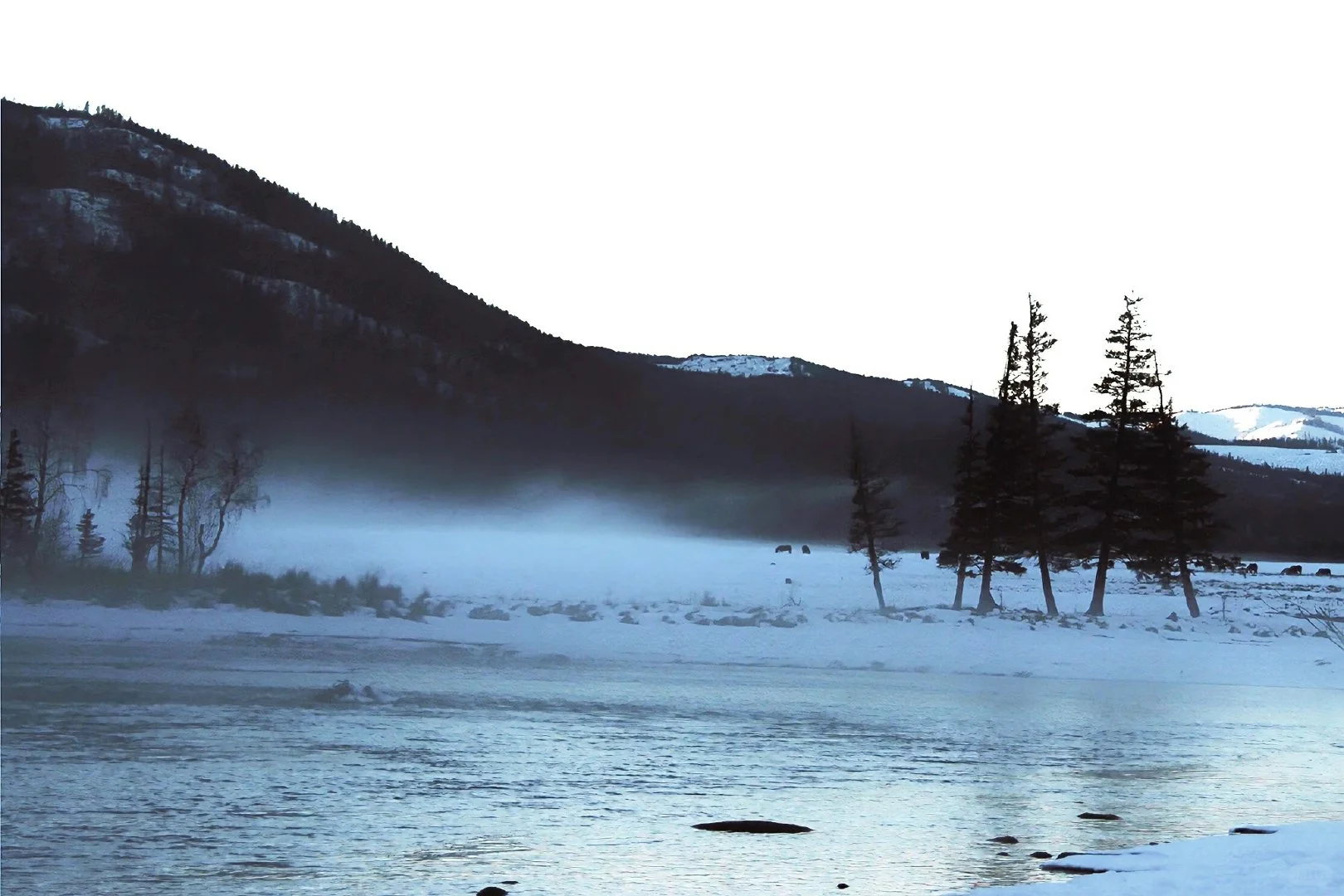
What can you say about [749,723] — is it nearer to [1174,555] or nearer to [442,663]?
[442,663]

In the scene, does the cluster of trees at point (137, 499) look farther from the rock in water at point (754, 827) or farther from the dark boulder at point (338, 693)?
the rock in water at point (754, 827)

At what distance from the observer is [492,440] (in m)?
128

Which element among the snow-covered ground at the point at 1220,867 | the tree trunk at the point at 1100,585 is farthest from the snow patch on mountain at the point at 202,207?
the snow-covered ground at the point at 1220,867

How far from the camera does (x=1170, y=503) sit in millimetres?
53750

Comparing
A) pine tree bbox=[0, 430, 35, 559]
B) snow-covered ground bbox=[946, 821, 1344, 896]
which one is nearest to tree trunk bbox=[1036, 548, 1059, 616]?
pine tree bbox=[0, 430, 35, 559]

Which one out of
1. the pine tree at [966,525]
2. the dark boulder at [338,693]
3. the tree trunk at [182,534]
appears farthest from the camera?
the tree trunk at [182,534]

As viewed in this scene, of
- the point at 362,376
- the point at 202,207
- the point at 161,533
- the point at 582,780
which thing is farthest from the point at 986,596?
the point at 202,207

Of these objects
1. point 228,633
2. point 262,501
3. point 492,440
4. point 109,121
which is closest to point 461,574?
point 228,633

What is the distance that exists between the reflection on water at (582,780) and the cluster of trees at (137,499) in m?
25.4

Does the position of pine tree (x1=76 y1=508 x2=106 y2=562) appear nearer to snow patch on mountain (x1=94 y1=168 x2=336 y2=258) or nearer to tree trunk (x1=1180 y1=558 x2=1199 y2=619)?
tree trunk (x1=1180 y1=558 x2=1199 y2=619)

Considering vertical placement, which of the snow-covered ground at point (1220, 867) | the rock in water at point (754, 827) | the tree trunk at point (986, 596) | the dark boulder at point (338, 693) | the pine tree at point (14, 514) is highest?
the pine tree at point (14, 514)

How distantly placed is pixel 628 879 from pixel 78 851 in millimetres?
3900

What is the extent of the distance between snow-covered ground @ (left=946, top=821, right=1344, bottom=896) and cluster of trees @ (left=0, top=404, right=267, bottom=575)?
39263 millimetres

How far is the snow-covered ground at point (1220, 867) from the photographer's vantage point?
341 inches
